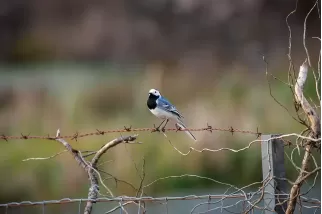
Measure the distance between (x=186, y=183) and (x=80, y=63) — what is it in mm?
918

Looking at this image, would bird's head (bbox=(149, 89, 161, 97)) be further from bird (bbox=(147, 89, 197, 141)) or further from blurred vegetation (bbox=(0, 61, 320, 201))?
blurred vegetation (bbox=(0, 61, 320, 201))

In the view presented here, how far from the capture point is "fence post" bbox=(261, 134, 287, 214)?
175cm

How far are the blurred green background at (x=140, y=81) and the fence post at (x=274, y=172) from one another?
1.02 metres

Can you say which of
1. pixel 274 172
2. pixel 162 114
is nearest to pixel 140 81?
pixel 162 114

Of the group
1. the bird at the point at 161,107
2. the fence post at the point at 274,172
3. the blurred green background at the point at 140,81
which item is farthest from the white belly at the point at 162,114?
the fence post at the point at 274,172

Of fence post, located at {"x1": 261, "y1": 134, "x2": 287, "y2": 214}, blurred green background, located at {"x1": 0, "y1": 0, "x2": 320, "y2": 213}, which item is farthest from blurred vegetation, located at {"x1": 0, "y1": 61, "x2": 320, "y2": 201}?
fence post, located at {"x1": 261, "y1": 134, "x2": 287, "y2": 214}

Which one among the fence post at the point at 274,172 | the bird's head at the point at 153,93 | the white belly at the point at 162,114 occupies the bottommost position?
the fence post at the point at 274,172

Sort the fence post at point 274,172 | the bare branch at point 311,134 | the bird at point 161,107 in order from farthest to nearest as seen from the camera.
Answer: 1. the bird at point 161,107
2. the fence post at point 274,172
3. the bare branch at point 311,134

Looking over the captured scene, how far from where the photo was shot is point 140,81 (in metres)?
2.83

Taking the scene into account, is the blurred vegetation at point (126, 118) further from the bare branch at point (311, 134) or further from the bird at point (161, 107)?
the bare branch at point (311, 134)

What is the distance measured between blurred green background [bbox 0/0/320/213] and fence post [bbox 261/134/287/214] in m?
1.02

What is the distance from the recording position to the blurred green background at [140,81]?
9.07 ft

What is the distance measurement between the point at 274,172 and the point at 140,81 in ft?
4.13

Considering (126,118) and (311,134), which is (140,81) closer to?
(126,118)
